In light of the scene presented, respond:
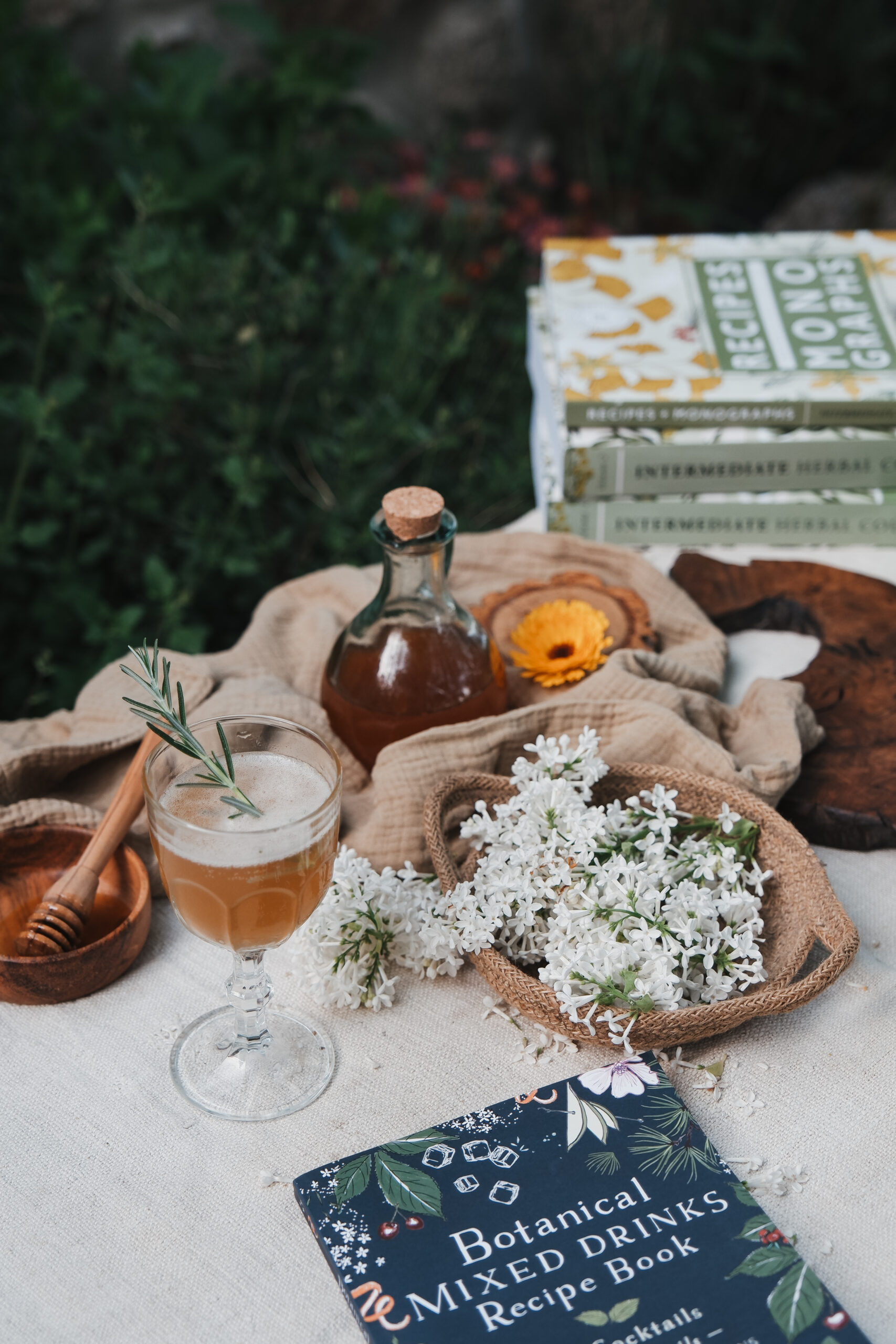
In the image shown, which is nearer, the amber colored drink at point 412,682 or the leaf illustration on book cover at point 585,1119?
the leaf illustration on book cover at point 585,1119

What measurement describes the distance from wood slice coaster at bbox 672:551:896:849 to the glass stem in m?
0.53

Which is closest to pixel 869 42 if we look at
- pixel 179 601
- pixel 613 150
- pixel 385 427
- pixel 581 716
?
pixel 613 150

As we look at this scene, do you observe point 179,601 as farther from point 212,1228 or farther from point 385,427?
point 212,1228

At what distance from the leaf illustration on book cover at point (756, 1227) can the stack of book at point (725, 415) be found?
92cm

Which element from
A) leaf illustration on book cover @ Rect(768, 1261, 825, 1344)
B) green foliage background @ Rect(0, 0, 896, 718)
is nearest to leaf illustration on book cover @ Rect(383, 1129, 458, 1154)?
leaf illustration on book cover @ Rect(768, 1261, 825, 1344)

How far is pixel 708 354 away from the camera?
5.03 ft

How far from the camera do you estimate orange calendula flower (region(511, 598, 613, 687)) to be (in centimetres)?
120

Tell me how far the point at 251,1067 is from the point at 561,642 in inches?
21.5

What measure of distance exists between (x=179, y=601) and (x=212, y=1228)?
3.27 feet

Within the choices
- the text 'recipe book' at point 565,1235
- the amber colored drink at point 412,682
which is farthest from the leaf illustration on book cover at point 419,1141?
the amber colored drink at point 412,682

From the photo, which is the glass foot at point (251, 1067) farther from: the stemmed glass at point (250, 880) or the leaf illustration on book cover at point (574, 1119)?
the leaf illustration on book cover at point (574, 1119)

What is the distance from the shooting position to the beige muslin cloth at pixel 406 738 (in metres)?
1.04

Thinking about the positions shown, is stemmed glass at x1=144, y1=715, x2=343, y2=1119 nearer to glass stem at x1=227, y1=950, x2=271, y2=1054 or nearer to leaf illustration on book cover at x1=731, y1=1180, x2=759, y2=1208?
glass stem at x1=227, y1=950, x2=271, y2=1054

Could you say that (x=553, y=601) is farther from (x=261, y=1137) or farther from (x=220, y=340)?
(x=220, y=340)
